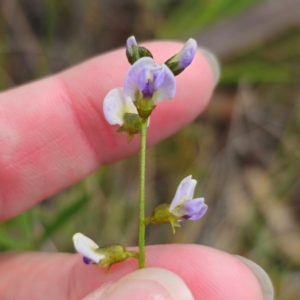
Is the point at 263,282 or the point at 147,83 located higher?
the point at 147,83

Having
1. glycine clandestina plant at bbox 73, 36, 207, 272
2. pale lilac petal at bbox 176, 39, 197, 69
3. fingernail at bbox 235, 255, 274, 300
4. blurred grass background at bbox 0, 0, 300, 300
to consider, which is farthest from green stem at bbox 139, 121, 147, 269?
blurred grass background at bbox 0, 0, 300, 300

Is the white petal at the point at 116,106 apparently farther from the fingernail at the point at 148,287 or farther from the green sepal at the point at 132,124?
the fingernail at the point at 148,287

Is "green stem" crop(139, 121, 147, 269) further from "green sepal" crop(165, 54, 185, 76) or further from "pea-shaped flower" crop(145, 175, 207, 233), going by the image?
"green sepal" crop(165, 54, 185, 76)

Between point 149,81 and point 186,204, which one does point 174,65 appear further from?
point 186,204

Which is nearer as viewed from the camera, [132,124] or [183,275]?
[132,124]

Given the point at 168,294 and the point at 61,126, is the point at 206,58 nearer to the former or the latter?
the point at 61,126

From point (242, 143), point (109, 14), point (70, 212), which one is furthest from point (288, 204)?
point (109, 14)

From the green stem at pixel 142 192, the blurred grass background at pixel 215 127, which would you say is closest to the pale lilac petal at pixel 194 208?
the green stem at pixel 142 192

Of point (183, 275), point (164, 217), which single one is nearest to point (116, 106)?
point (164, 217)
